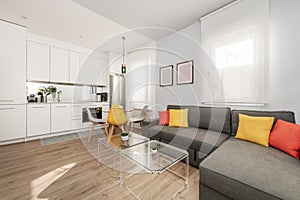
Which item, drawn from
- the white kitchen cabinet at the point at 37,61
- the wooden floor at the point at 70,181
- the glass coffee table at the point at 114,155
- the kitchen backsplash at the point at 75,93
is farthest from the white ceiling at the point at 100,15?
the wooden floor at the point at 70,181

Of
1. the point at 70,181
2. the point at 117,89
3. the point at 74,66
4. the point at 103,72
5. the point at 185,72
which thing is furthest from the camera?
the point at 117,89

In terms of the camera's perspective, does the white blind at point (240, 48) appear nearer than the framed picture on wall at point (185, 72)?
Yes

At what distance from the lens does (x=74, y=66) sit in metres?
3.82

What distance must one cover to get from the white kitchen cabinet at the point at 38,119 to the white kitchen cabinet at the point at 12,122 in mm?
96

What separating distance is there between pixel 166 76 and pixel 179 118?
4.39 feet

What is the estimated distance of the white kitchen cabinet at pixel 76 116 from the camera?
140 inches

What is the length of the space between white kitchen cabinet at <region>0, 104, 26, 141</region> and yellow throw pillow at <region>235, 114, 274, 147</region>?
13.6 feet

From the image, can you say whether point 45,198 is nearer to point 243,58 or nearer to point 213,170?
point 213,170

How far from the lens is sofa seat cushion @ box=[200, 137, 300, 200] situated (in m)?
0.84

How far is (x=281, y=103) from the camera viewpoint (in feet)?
5.80

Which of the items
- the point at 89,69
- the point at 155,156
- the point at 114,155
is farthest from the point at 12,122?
the point at 155,156

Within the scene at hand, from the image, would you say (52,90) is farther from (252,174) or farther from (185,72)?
(252,174)

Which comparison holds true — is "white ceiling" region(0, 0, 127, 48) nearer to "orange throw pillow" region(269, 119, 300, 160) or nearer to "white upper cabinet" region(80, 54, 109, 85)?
"white upper cabinet" region(80, 54, 109, 85)

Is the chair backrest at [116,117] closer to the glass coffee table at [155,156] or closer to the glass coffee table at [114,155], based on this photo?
the glass coffee table at [114,155]
